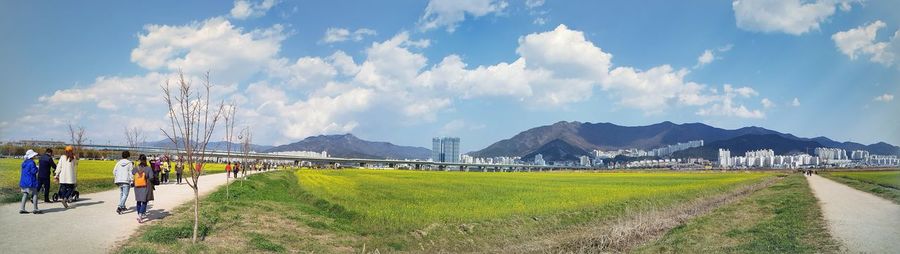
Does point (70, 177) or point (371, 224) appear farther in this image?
point (371, 224)

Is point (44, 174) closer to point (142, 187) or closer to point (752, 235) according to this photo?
point (142, 187)

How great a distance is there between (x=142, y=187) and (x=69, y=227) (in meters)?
2.32

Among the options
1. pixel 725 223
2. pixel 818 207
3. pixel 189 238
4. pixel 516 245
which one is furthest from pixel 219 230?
pixel 818 207

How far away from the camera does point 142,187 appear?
48.7 feet

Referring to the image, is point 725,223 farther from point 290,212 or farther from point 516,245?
point 290,212

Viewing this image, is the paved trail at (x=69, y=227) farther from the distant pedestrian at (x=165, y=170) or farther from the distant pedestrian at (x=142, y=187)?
the distant pedestrian at (x=165, y=170)

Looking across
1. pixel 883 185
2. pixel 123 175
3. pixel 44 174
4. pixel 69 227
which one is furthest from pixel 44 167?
pixel 883 185

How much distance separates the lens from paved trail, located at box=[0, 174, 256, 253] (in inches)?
410

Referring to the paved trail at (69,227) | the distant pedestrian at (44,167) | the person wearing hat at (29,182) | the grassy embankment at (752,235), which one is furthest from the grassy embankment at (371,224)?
the grassy embankment at (752,235)

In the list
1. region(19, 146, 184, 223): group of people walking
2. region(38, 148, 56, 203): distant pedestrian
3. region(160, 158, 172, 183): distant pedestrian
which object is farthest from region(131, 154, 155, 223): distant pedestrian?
region(160, 158, 172, 183): distant pedestrian

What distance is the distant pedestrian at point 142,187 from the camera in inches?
579

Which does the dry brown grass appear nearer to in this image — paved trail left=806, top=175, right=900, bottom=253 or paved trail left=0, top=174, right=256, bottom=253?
paved trail left=806, top=175, right=900, bottom=253

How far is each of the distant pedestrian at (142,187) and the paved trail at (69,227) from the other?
371mm

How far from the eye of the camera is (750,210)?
2261 centimetres
